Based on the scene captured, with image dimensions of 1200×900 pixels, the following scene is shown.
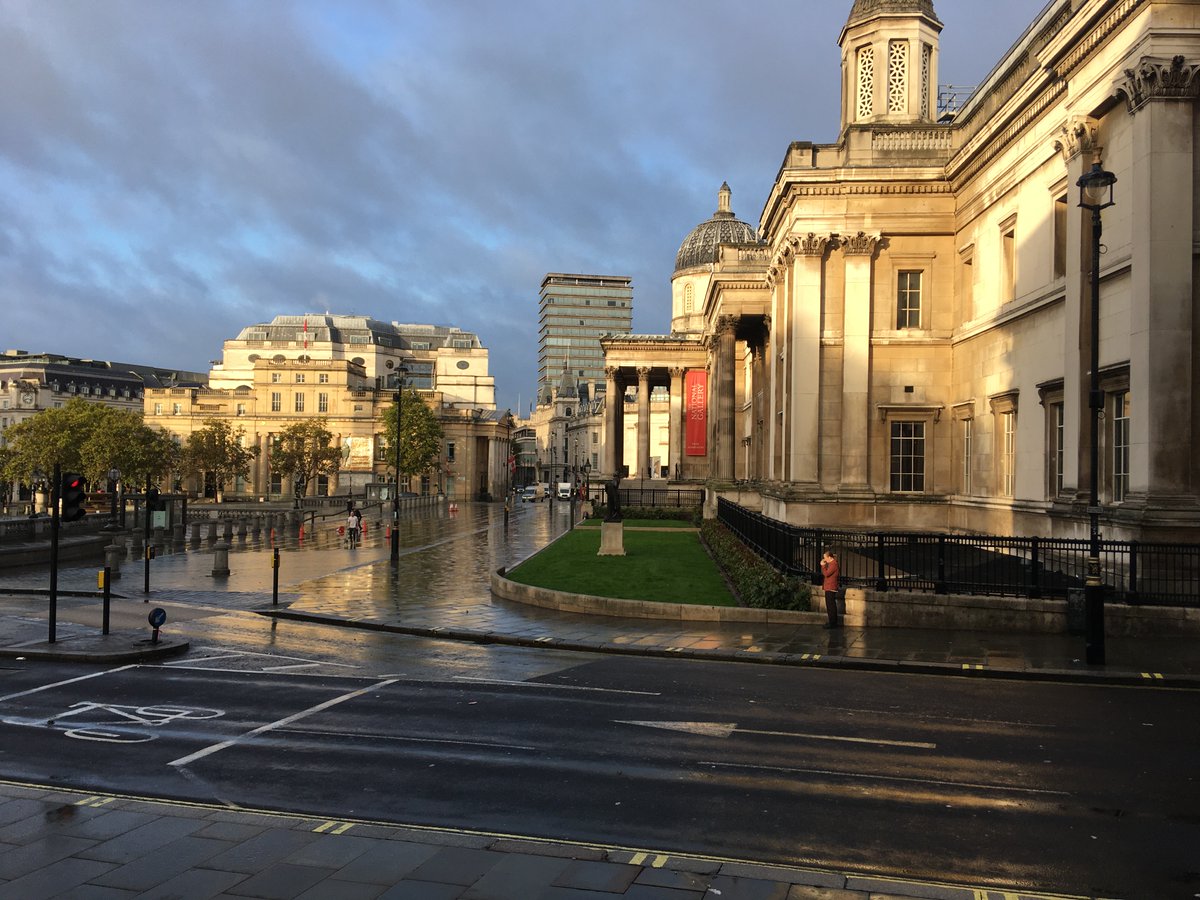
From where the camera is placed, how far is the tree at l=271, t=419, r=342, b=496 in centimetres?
10288

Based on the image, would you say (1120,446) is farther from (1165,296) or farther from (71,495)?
(71,495)

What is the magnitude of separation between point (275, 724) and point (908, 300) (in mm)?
28511

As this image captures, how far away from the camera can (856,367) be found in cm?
3350

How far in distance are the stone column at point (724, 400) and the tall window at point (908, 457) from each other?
1976 cm

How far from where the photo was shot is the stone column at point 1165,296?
1909cm

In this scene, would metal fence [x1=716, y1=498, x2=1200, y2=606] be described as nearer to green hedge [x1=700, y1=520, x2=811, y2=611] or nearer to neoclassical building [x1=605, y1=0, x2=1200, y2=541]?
green hedge [x1=700, y1=520, x2=811, y2=611]

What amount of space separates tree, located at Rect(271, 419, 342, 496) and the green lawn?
228 feet

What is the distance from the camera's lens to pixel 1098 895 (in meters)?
6.81

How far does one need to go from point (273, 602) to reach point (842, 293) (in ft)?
71.9

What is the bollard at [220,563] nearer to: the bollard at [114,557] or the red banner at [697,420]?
the bollard at [114,557]

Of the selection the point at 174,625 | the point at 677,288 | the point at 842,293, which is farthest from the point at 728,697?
the point at 677,288

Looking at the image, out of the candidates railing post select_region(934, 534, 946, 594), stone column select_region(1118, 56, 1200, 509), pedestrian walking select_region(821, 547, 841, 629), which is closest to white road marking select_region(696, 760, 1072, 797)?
pedestrian walking select_region(821, 547, 841, 629)

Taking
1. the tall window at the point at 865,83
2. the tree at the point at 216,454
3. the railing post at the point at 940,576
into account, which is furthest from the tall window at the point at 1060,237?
the tree at the point at 216,454

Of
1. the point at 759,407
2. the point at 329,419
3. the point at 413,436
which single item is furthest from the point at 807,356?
the point at 329,419
